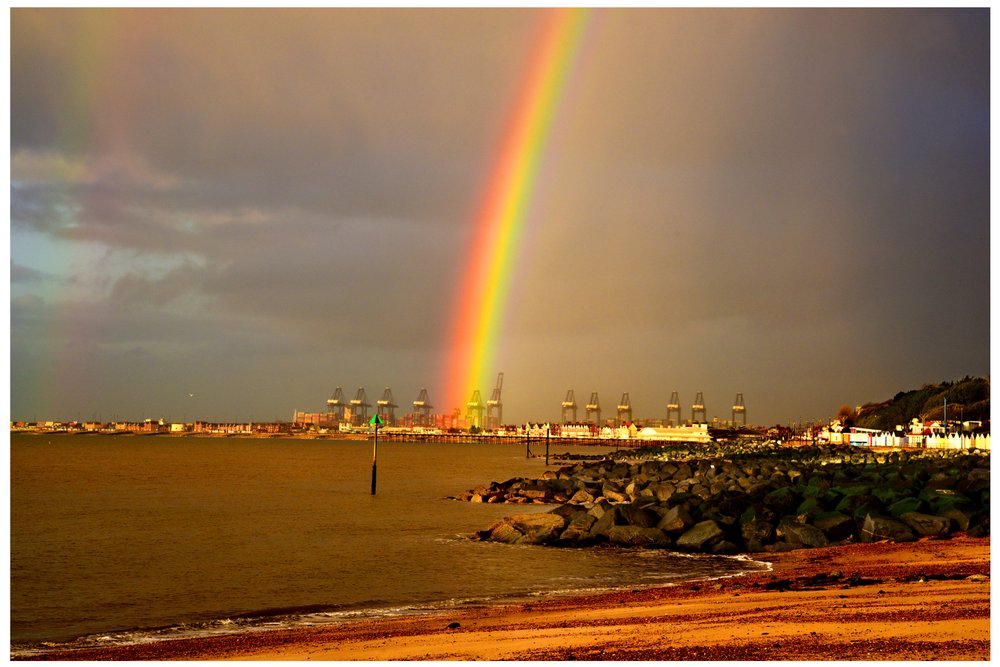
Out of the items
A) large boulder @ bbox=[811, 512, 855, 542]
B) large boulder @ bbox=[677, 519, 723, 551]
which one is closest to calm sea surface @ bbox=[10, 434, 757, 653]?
large boulder @ bbox=[677, 519, 723, 551]

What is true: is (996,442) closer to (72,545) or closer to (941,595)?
(941,595)

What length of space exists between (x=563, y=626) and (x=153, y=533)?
2270 cm

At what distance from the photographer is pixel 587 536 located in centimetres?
2473

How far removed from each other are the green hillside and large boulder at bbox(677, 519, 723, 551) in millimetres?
90266

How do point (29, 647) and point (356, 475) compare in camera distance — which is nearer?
point (29, 647)

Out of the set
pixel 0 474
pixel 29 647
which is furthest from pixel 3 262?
pixel 29 647

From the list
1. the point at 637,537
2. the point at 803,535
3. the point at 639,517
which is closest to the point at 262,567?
the point at 637,537

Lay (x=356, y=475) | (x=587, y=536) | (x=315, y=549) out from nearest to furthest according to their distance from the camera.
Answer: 1. (x=587, y=536)
2. (x=315, y=549)
3. (x=356, y=475)

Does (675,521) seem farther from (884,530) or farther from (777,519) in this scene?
(884,530)

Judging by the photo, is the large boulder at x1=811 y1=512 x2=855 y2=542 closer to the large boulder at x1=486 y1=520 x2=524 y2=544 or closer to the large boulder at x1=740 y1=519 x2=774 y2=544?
the large boulder at x1=740 y1=519 x2=774 y2=544


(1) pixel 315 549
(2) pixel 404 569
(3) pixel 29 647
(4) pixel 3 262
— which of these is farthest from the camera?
(1) pixel 315 549

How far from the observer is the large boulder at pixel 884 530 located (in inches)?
863

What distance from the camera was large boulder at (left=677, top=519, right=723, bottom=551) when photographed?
22.7 metres

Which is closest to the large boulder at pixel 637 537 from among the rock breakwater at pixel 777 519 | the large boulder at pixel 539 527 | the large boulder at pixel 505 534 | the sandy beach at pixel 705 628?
the rock breakwater at pixel 777 519
